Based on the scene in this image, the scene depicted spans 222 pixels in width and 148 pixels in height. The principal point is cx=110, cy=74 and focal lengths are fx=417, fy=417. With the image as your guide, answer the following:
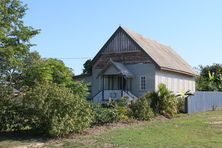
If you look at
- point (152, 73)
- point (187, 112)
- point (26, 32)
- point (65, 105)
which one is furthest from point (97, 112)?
point (152, 73)

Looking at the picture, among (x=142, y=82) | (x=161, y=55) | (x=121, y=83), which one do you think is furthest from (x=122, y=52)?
(x=161, y=55)

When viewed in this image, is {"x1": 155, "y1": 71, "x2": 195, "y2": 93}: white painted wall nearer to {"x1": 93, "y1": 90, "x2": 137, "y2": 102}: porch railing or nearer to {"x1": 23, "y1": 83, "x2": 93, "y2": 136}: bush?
{"x1": 93, "y1": 90, "x2": 137, "y2": 102}: porch railing

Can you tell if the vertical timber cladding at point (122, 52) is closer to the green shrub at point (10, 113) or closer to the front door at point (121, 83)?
the front door at point (121, 83)

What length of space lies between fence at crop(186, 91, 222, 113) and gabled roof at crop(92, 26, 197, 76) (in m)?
4.03

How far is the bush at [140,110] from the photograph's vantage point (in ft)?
85.3

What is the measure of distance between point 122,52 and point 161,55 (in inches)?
167

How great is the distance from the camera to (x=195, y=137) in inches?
734

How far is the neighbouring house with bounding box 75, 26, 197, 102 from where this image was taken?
129 feet

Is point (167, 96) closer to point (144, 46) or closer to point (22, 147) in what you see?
point (144, 46)

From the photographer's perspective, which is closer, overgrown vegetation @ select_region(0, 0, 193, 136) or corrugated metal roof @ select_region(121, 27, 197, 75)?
overgrown vegetation @ select_region(0, 0, 193, 136)

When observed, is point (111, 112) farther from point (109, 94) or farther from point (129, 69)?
point (129, 69)

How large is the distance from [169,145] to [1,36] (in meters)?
13.3

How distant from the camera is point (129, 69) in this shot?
133ft

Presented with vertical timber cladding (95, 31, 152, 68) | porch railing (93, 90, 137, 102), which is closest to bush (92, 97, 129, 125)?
porch railing (93, 90, 137, 102)
